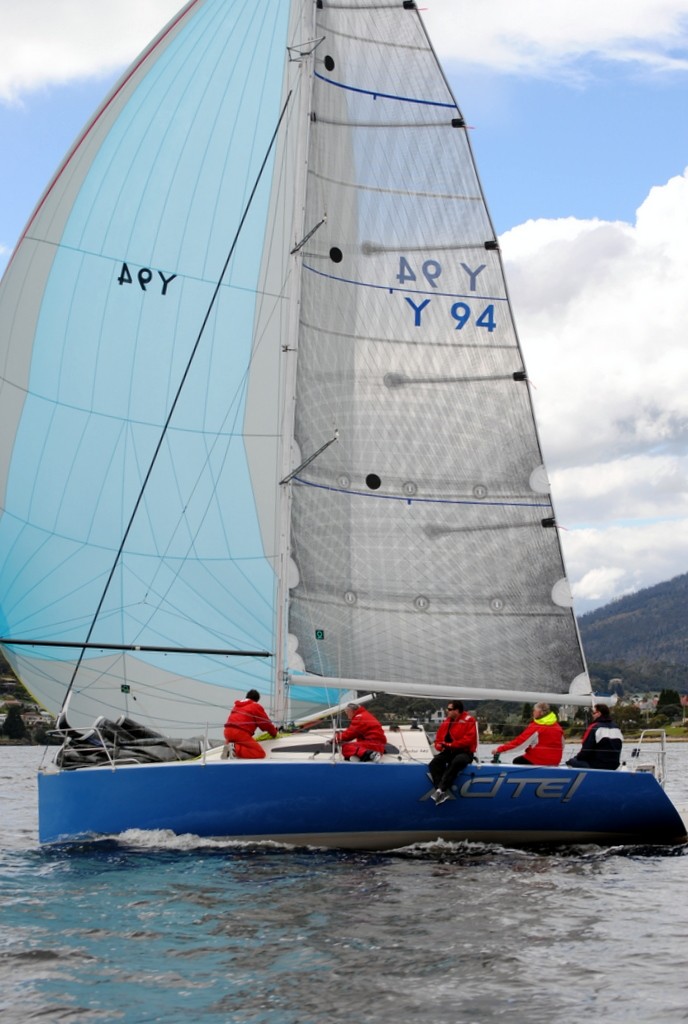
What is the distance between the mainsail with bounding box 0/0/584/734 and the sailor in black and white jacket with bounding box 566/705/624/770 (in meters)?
1.35

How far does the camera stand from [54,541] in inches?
655

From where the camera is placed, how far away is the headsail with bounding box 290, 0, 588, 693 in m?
16.0

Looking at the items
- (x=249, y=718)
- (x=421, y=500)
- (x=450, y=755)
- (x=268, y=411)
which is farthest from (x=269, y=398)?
(x=450, y=755)

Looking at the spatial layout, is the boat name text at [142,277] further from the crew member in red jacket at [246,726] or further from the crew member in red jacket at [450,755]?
the crew member in red jacket at [450,755]

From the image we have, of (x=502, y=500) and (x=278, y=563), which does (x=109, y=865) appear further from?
(x=502, y=500)

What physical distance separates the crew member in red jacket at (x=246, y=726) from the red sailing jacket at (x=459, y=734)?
6.16ft

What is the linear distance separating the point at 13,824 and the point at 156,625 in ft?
19.1

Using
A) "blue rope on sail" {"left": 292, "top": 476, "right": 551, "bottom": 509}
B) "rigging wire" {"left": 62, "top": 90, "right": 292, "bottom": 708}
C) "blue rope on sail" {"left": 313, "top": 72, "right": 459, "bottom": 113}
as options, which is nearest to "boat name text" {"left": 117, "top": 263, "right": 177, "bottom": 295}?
"rigging wire" {"left": 62, "top": 90, "right": 292, "bottom": 708}

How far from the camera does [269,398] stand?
17.2m

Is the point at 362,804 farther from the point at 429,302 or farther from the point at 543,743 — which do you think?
the point at 429,302

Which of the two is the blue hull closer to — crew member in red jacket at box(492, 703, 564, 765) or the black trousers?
the black trousers

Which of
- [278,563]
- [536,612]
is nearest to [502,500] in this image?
[536,612]

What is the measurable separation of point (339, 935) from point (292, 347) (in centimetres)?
817

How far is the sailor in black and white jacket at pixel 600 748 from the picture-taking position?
14609 mm
